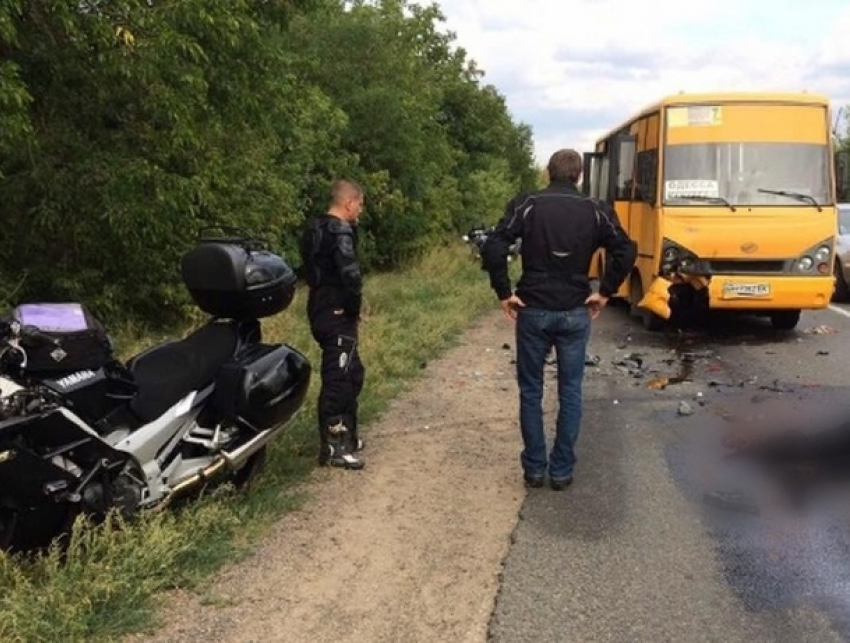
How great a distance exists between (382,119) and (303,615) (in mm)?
17490

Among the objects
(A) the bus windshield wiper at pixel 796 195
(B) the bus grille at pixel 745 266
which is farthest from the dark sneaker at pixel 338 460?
(A) the bus windshield wiper at pixel 796 195

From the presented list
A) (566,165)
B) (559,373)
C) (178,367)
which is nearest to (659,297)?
(559,373)

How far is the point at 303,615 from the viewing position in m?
4.13

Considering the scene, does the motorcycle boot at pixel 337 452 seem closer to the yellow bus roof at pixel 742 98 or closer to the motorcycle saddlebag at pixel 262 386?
the motorcycle saddlebag at pixel 262 386

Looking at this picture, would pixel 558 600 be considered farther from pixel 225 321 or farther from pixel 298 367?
pixel 225 321

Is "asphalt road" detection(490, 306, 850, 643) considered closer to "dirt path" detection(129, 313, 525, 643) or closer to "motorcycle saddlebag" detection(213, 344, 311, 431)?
"dirt path" detection(129, 313, 525, 643)

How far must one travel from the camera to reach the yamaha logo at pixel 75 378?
4.19 meters

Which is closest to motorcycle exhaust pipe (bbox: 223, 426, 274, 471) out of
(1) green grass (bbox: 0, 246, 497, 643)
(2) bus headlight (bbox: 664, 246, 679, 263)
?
(1) green grass (bbox: 0, 246, 497, 643)

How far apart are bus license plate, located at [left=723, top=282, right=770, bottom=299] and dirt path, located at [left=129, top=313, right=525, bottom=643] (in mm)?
4928

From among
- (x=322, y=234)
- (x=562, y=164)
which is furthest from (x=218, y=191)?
(x=562, y=164)

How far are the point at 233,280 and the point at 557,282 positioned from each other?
187 centimetres

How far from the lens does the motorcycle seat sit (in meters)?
4.71

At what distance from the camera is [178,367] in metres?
5.00

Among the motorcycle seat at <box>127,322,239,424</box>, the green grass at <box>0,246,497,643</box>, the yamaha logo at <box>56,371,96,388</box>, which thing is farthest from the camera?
the motorcycle seat at <box>127,322,239,424</box>
